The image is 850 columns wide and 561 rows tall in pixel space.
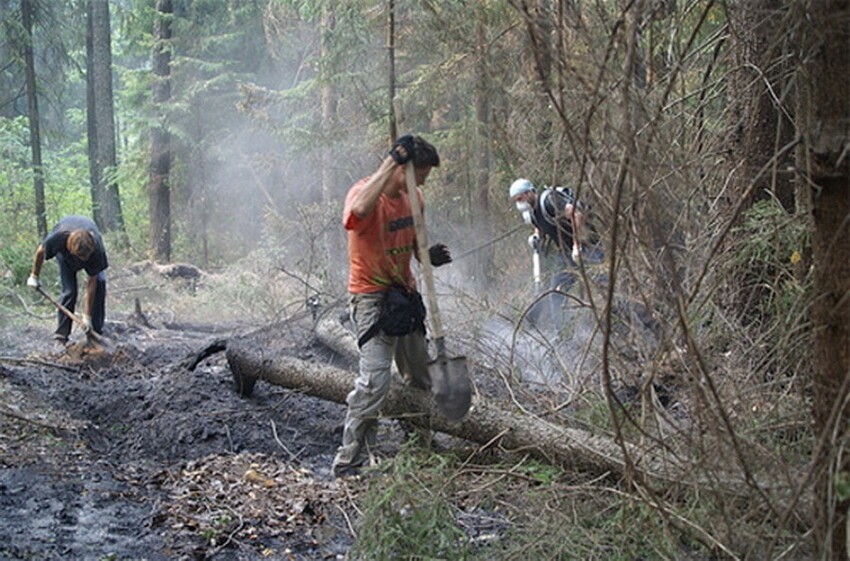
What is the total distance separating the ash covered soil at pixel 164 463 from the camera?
178 inches

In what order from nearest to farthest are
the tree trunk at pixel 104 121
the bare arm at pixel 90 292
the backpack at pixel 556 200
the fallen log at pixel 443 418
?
the backpack at pixel 556 200 < the fallen log at pixel 443 418 < the bare arm at pixel 90 292 < the tree trunk at pixel 104 121

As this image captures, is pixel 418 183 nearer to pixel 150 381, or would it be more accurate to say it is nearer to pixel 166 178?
pixel 150 381

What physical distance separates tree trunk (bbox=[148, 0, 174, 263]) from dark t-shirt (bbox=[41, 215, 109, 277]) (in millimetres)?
13291

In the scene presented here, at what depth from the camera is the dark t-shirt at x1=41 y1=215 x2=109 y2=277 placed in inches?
358

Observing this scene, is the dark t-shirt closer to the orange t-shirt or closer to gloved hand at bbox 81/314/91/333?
gloved hand at bbox 81/314/91/333

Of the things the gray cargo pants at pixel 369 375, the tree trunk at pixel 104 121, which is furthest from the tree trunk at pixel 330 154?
the tree trunk at pixel 104 121

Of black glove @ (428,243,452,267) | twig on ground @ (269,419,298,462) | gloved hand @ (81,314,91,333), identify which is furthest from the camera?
gloved hand @ (81,314,91,333)

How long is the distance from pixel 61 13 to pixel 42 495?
23001 mm

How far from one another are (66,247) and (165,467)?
4.30 m

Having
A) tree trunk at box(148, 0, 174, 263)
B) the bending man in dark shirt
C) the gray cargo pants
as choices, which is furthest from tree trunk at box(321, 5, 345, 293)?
tree trunk at box(148, 0, 174, 263)

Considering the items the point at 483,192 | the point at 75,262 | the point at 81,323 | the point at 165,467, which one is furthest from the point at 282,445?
the point at 483,192

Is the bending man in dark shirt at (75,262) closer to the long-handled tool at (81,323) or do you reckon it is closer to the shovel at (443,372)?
the long-handled tool at (81,323)

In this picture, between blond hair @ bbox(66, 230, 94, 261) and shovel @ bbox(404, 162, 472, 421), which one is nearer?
shovel @ bbox(404, 162, 472, 421)

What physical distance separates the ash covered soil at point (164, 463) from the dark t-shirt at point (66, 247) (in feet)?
2.87
